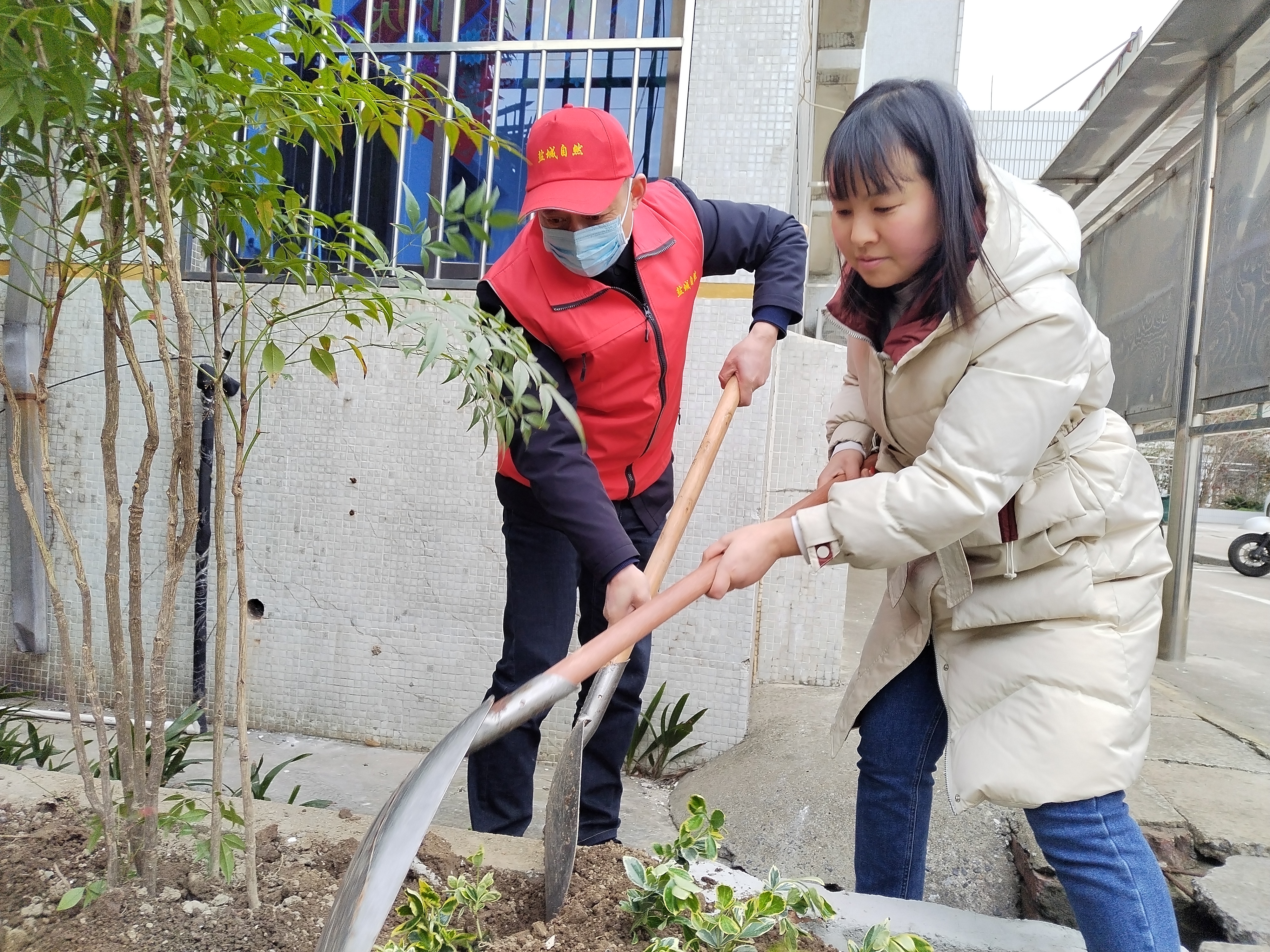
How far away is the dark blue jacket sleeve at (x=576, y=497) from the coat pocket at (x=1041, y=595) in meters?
0.60

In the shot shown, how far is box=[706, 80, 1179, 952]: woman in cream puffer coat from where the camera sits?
126cm

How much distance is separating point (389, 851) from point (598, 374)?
1.01 meters

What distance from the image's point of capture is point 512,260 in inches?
73.1

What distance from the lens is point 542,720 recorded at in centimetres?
193

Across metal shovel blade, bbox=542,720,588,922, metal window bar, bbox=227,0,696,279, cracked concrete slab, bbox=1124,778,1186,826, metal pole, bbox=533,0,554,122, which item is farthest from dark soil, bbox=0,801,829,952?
metal pole, bbox=533,0,554,122

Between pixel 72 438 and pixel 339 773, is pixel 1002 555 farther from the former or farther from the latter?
pixel 72 438

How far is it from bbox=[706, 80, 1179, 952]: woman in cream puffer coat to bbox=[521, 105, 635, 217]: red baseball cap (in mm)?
496

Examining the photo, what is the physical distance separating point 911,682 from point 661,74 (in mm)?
2235

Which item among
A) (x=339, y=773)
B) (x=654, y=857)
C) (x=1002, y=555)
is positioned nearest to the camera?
(x=1002, y=555)

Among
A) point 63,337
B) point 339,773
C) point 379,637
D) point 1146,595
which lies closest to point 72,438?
point 63,337

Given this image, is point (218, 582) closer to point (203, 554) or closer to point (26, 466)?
point (203, 554)

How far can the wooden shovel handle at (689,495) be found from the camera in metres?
1.62

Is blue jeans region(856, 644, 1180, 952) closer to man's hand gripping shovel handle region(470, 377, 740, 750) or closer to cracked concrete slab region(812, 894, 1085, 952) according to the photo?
cracked concrete slab region(812, 894, 1085, 952)

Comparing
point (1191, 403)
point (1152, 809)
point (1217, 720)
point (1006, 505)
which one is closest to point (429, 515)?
point (1006, 505)
